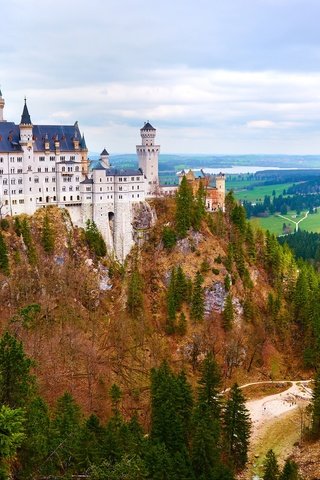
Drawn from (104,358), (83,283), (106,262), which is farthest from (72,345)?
(106,262)

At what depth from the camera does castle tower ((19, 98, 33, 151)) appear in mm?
99981

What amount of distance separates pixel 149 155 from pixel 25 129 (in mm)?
26052

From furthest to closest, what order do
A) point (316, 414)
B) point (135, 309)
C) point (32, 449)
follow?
point (135, 309) → point (316, 414) → point (32, 449)

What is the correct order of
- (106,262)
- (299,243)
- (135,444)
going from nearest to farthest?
(135,444)
(106,262)
(299,243)

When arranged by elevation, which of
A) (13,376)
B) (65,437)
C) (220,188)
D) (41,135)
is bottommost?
(65,437)

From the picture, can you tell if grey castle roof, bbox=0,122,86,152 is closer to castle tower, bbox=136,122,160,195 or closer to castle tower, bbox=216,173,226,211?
castle tower, bbox=136,122,160,195

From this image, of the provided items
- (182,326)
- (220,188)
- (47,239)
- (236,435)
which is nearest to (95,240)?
(47,239)

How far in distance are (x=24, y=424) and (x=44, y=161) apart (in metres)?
63.8

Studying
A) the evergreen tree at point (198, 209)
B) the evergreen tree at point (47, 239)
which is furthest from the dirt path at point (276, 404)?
the evergreen tree at point (47, 239)

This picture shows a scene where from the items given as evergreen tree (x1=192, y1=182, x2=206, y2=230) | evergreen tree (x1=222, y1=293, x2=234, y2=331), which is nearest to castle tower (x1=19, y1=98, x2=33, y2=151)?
evergreen tree (x1=192, y1=182, x2=206, y2=230)

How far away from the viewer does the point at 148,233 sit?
11025cm

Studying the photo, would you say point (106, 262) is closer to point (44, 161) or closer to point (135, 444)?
point (44, 161)

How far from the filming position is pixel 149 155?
11438 cm

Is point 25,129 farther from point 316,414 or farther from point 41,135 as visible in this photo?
point 316,414
